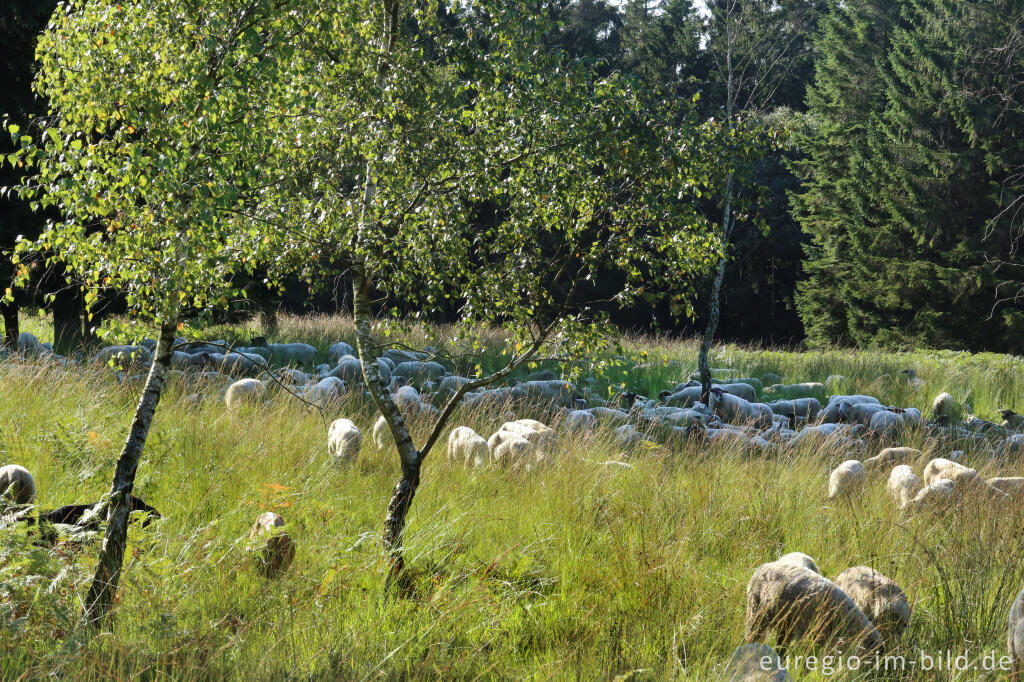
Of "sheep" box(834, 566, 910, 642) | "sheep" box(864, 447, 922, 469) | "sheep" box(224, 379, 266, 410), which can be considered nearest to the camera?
"sheep" box(834, 566, 910, 642)

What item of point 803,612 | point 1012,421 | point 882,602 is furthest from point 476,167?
point 1012,421

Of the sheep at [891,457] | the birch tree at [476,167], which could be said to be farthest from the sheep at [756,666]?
the sheep at [891,457]

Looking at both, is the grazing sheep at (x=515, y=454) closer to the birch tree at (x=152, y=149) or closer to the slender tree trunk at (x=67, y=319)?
the birch tree at (x=152, y=149)

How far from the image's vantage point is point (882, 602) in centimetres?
334

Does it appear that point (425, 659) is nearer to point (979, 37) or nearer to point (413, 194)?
point (413, 194)

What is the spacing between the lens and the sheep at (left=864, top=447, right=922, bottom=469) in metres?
6.54

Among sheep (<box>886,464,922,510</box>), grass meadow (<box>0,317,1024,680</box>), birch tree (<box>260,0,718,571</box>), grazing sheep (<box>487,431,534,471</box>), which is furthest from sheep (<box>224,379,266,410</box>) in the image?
sheep (<box>886,464,922,510</box>)

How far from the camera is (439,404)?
891 centimetres

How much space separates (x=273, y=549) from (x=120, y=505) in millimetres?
724

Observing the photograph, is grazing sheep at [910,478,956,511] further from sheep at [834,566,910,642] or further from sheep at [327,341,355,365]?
sheep at [327,341,355,365]

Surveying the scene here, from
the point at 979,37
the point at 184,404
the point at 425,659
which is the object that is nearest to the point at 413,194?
the point at 425,659

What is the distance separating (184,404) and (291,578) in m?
3.63

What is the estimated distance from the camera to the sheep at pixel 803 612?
3137 mm

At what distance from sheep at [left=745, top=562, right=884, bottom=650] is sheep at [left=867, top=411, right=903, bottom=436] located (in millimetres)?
5412
